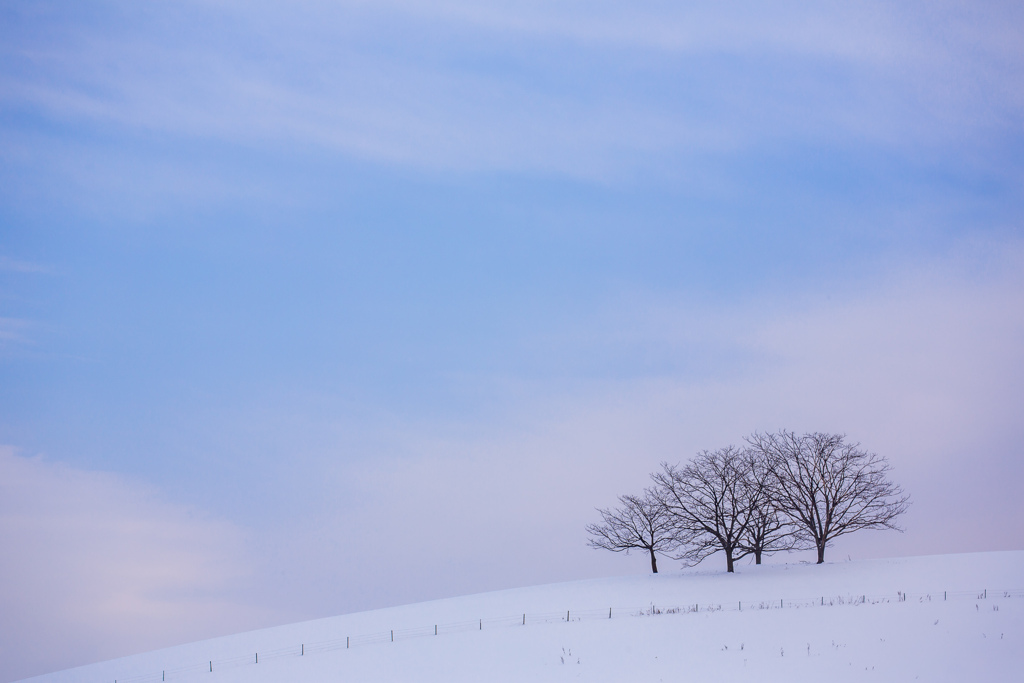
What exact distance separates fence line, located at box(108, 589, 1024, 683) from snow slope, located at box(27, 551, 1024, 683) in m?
0.12

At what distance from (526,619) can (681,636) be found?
887 cm

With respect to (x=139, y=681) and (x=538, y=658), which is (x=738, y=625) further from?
(x=139, y=681)

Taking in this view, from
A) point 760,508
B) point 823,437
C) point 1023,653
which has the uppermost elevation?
point 823,437

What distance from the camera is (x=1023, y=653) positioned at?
26266 mm

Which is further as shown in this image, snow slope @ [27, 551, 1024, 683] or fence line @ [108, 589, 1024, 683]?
fence line @ [108, 589, 1024, 683]

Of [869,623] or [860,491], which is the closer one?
[869,623]

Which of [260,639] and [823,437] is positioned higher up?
[823,437]

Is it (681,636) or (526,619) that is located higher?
(526,619)

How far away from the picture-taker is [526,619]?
37.5 m

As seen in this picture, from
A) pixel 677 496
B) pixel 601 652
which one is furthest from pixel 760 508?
pixel 601 652

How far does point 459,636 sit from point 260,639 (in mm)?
11710

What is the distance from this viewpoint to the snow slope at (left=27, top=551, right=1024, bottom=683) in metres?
26.8

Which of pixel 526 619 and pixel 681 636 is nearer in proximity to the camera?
pixel 681 636

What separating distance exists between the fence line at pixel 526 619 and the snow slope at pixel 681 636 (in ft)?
0.39
